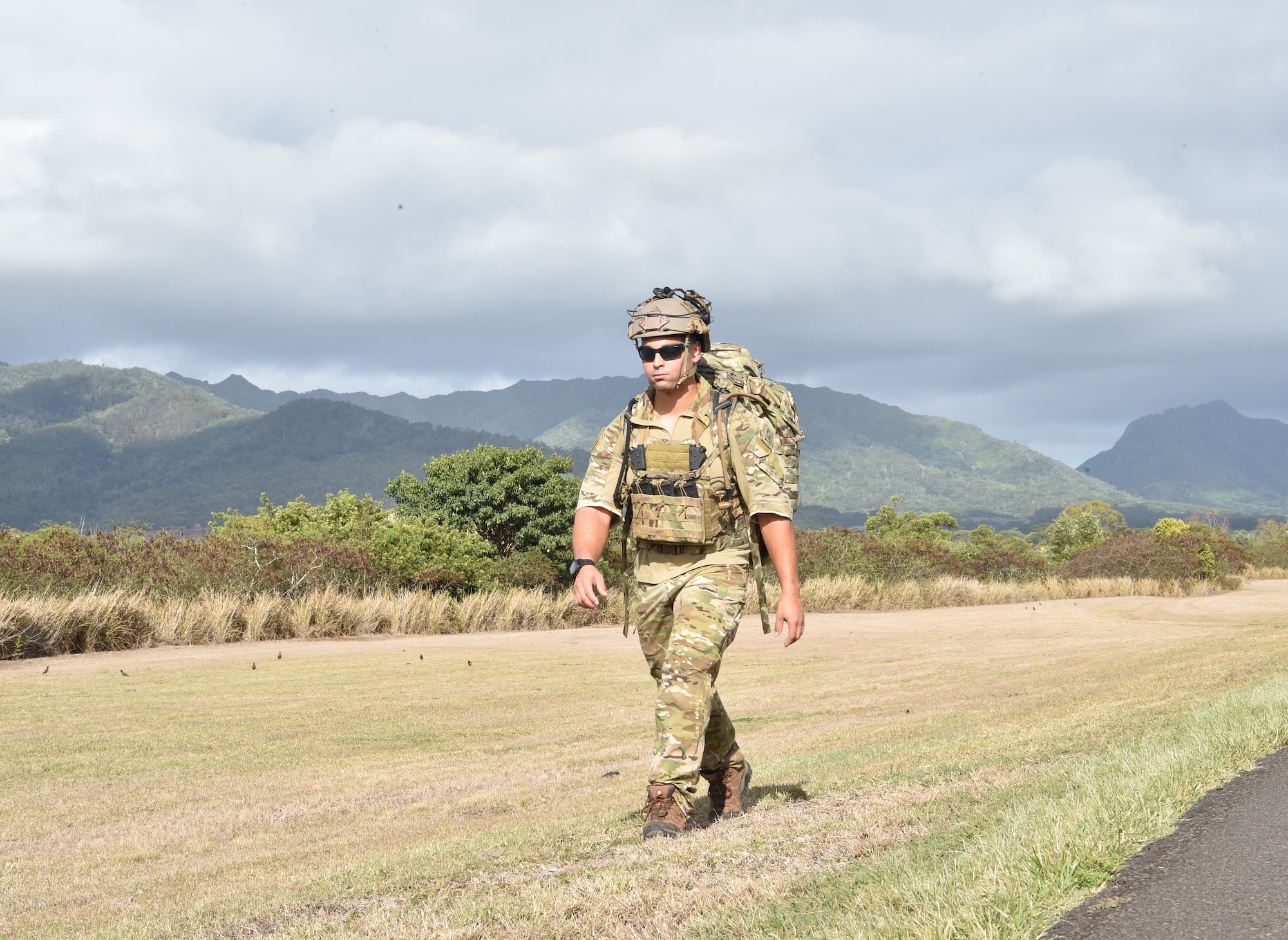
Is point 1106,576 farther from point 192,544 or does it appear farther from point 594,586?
point 594,586

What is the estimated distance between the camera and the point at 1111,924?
298 centimetres

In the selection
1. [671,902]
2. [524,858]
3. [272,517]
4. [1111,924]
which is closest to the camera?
[1111,924]

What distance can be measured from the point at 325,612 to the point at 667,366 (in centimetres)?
1468

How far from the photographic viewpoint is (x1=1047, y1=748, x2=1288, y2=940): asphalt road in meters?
2.94

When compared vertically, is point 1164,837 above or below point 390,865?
above

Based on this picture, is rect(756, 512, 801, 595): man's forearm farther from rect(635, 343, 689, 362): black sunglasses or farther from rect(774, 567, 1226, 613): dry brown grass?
rect(774, 567, 1226, 613): dry brown grass

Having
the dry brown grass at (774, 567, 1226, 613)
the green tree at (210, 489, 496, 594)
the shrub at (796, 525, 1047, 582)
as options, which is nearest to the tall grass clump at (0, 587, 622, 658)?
the green tree at (210, 489, 496, 594)

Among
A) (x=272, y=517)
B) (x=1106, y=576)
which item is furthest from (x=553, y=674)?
(x=1106, y=576)

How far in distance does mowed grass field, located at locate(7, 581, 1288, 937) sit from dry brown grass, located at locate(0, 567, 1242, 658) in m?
0.80

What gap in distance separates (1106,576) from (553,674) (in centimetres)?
2420

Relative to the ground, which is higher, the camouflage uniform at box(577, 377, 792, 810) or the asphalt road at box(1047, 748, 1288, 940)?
the camouflage uniform at box(577, 377, 792, 810)

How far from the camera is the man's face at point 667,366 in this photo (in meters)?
5.51

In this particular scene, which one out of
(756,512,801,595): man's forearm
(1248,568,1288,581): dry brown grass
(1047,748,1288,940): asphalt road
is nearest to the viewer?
(1047,748,1288,940): asphalt road

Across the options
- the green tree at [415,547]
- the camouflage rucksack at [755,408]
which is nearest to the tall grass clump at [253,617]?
the green tree at [415,547]
